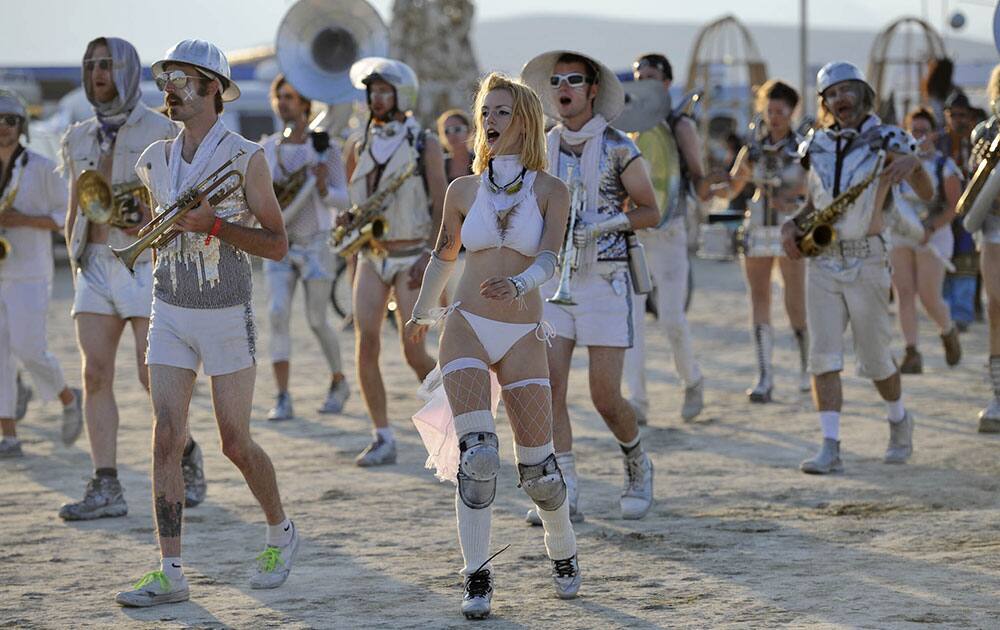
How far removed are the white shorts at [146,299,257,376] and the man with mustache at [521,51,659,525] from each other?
1.56m

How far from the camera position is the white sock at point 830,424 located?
8766mm

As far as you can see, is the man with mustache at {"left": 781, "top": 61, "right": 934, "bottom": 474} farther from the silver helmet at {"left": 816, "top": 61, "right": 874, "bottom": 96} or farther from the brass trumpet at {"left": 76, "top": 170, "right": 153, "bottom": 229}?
the brass trumpet at {"left": 76, "top": 170, "right": 153, "bottom": 229}

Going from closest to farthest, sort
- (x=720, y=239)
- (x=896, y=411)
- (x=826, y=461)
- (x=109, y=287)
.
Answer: (x=109, y=287) < (x=826, y=461) < (x=896, y=411) < (x=720, y=239)

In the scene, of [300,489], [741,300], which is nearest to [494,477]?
[300,489]

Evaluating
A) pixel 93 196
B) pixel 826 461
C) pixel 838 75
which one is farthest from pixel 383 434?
pixel 838 75

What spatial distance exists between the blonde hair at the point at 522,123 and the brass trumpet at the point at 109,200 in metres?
1.88

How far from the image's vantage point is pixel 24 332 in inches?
380

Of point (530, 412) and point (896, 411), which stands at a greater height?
point (530, 412)

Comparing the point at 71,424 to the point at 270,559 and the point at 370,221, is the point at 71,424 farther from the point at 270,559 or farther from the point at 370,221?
the point at 270,559

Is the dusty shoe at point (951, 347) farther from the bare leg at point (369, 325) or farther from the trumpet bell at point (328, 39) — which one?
the bare leg at point (369, 325)

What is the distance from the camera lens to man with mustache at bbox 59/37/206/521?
7.75 m

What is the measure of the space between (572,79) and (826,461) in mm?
2661

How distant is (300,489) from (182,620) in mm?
2704

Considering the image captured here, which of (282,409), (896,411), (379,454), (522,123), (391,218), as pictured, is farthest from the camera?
(282,409)
